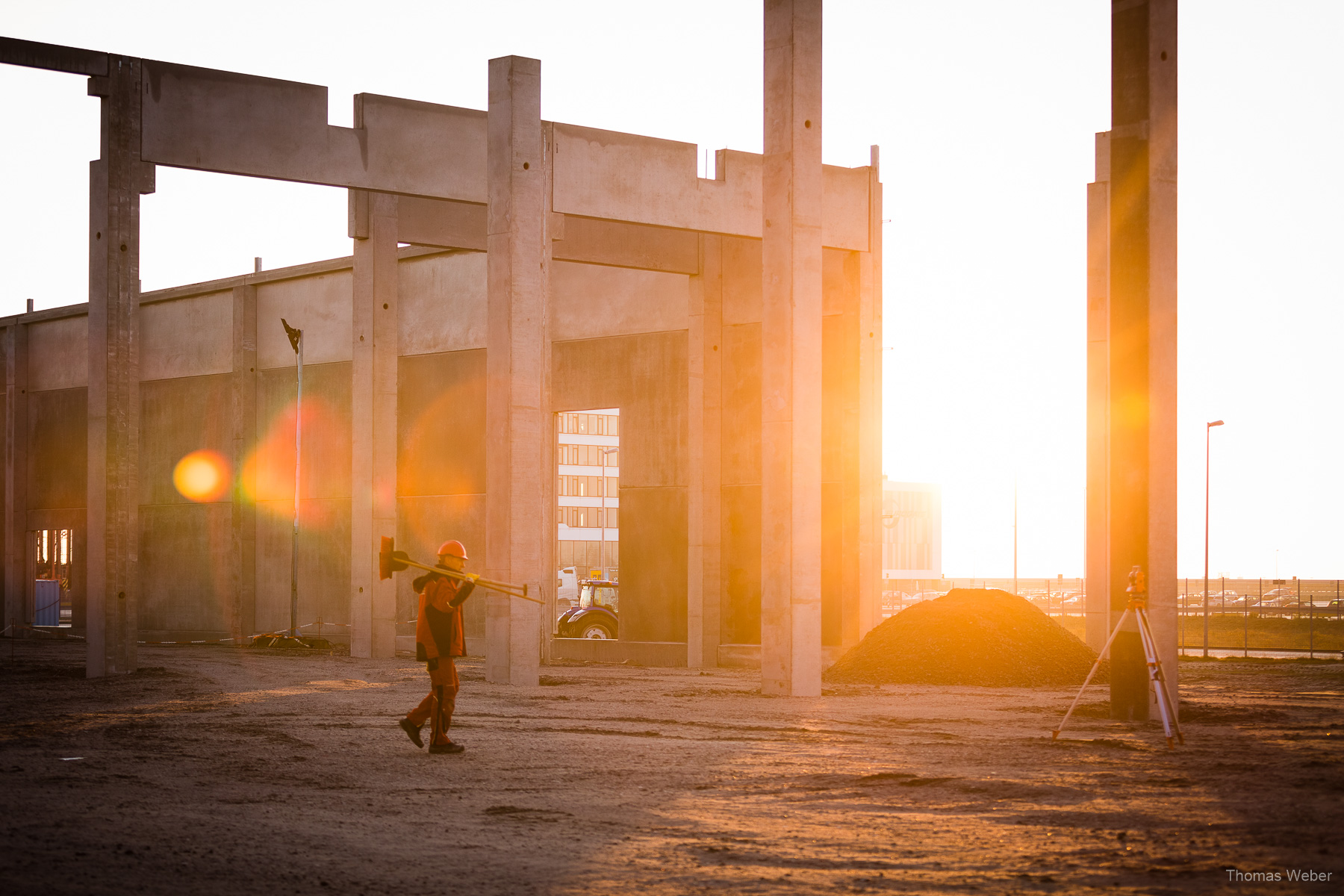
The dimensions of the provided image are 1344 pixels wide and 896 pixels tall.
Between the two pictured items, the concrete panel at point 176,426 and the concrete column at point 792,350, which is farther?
the concrete panel at point 176,426

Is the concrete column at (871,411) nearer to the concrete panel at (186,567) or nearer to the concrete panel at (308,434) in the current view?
the concrete panel at (308,434)

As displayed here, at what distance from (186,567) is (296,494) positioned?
7.92 meters

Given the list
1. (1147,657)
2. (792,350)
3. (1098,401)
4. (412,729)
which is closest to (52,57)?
(792,350)

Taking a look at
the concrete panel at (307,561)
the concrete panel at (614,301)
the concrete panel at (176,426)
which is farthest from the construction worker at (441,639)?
the concrete panel at (176,426)

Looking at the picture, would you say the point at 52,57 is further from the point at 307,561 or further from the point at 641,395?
the point at 307,561

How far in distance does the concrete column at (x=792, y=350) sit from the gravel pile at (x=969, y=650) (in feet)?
14.3

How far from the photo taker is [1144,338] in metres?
14.3

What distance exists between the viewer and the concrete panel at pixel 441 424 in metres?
31.7

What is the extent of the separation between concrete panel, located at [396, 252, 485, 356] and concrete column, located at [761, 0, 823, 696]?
1381 cm

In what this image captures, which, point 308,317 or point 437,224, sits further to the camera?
point 308,317

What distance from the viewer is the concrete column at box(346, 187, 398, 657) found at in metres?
27.2

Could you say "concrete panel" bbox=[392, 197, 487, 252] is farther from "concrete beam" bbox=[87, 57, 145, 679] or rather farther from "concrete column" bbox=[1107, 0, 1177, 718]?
"concrete column" bbox=[1107, 0, 1177, 718]

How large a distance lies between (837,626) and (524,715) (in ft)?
40.1

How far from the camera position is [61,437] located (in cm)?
4125
